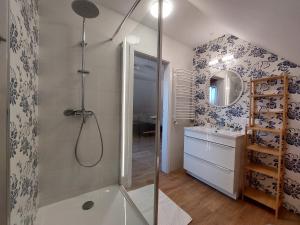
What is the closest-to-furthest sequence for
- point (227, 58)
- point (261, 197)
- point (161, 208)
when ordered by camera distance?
point (161, 208) → point (261, 197) → point (227, 58)

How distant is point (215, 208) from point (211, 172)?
467 millimetres

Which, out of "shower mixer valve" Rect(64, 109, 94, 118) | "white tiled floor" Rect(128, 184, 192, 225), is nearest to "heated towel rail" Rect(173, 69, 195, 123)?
"white tiled floor" Rect(128, 184, 192, 225)

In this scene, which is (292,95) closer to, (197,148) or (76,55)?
(197,148)

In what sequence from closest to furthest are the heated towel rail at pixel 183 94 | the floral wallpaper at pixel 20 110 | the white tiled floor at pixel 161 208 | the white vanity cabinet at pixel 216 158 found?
the floral wallpaper at pixel 20 110
the white tiled floor at pixel 161 208
the white vanity cabinet at pixel 216 158
the heated towel rail at pixel 183 94

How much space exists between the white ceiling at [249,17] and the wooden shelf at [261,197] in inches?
63.2

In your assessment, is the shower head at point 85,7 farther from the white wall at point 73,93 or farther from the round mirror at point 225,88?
the round mirror at point 225,88

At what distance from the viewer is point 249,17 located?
4.30ft

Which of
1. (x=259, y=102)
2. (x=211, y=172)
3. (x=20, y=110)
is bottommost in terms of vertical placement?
(x=211, y=172)

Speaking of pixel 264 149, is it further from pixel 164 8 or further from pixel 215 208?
pixel 164 8

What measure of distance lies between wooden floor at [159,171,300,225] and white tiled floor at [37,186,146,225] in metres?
0.68

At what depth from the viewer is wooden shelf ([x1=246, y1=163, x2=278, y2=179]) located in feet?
5.75

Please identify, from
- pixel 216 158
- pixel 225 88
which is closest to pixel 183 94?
pixel 225 88

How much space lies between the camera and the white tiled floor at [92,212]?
1.38m

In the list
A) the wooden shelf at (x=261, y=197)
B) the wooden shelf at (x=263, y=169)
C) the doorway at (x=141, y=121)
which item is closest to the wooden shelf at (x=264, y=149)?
the wooden shelf at (x=263, y=169)
